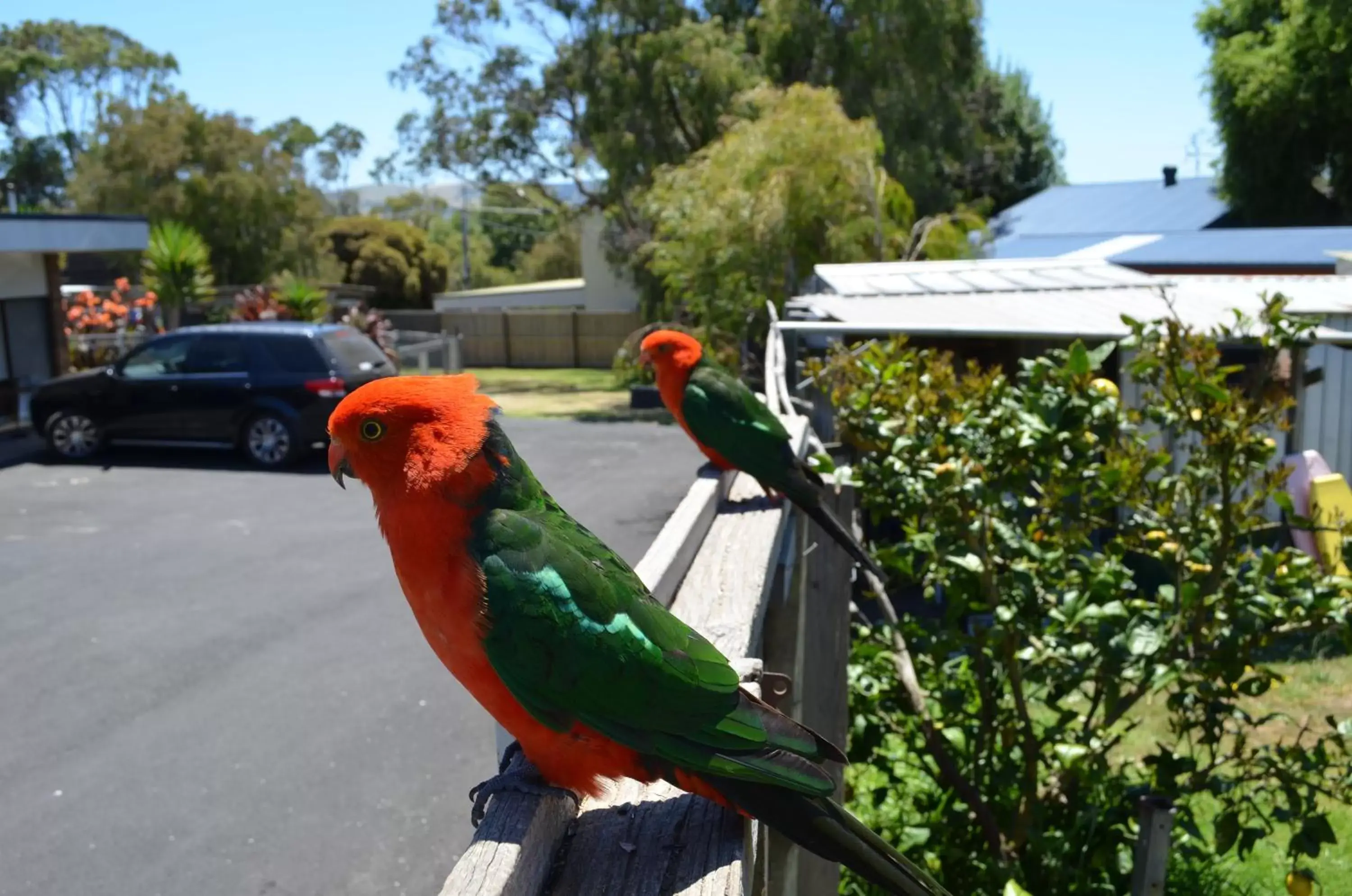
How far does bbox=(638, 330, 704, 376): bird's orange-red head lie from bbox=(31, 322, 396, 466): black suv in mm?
10381

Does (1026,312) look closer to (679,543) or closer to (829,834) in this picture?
(679,543)

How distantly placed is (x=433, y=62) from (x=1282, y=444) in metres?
28.3

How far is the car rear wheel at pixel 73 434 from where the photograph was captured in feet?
50.2

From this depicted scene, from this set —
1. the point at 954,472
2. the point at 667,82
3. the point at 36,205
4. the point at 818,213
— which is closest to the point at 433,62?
the point at 667,82

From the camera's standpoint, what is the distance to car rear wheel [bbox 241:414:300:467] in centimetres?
1456

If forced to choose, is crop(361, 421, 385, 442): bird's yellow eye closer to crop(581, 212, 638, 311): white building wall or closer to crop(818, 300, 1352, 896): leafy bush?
crop(818, 300, 1352, 896): leafy bush

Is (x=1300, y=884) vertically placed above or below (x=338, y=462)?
below

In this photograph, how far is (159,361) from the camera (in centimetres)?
1528

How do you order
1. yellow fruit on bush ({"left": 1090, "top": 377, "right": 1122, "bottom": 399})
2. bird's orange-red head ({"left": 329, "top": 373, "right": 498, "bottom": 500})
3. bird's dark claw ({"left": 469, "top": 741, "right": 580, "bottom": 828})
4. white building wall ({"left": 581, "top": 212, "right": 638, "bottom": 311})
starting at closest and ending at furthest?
bird's dark claw ({"left": 469, "top": 741, "right": 580, "bottom": 828}), bird's orange-red head ({"left": 329, "top": 373, "right": 498, "bottom": 500}), yellow fruit on bush ({"left": 1090, "top": 377, "right": 1122, "bottom": 399}), white building wall ({"left": 581, "top": 212, "right": 638, "bottom": 311})

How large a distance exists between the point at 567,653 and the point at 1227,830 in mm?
2304

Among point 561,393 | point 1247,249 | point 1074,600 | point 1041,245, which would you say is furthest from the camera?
point 1041,245

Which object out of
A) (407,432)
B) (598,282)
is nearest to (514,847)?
(407,432)

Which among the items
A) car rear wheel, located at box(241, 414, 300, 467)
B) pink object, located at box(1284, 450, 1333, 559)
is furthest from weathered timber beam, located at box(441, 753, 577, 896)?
car rear wheel, located at box(241, 414, 300, 467)

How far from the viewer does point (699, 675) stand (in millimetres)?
1749
